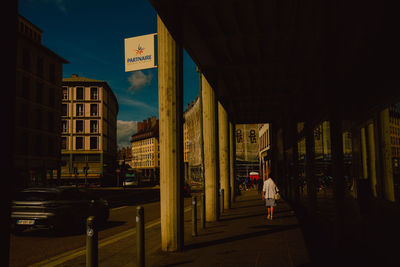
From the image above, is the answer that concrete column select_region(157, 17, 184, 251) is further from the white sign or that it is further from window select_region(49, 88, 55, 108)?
window select_region(49, 88, 55, 108)

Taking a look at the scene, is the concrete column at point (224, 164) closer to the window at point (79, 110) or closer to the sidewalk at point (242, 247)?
the sidewalk at point (242, 247)

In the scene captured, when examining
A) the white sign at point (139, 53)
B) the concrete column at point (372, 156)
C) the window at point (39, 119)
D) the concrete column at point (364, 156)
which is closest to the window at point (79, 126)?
the window at point (39, 119)

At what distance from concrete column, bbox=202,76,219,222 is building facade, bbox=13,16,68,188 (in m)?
26.8

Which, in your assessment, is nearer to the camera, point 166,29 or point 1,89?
point 1,89

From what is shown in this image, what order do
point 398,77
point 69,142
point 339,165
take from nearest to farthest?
point 398,77 < point 339,165 < point 69,142

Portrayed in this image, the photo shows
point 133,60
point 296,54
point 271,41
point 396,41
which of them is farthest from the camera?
point 296,54

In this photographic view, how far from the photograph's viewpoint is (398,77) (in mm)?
6953

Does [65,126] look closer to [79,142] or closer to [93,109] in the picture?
[79,142]

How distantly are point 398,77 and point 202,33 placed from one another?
512cm

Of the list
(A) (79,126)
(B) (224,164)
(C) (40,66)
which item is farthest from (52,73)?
(B) (224,164)

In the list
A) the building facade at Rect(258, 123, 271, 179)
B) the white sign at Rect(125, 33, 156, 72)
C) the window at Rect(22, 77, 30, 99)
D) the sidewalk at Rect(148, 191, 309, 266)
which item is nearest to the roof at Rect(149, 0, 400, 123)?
the white sign at Rect(125, 33, 156, 72)

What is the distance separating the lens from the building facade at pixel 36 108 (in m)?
36.4

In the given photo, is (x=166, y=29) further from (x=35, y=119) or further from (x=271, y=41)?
(x=35, y=119)

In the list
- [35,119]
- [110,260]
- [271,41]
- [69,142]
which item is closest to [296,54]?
[271,41]
